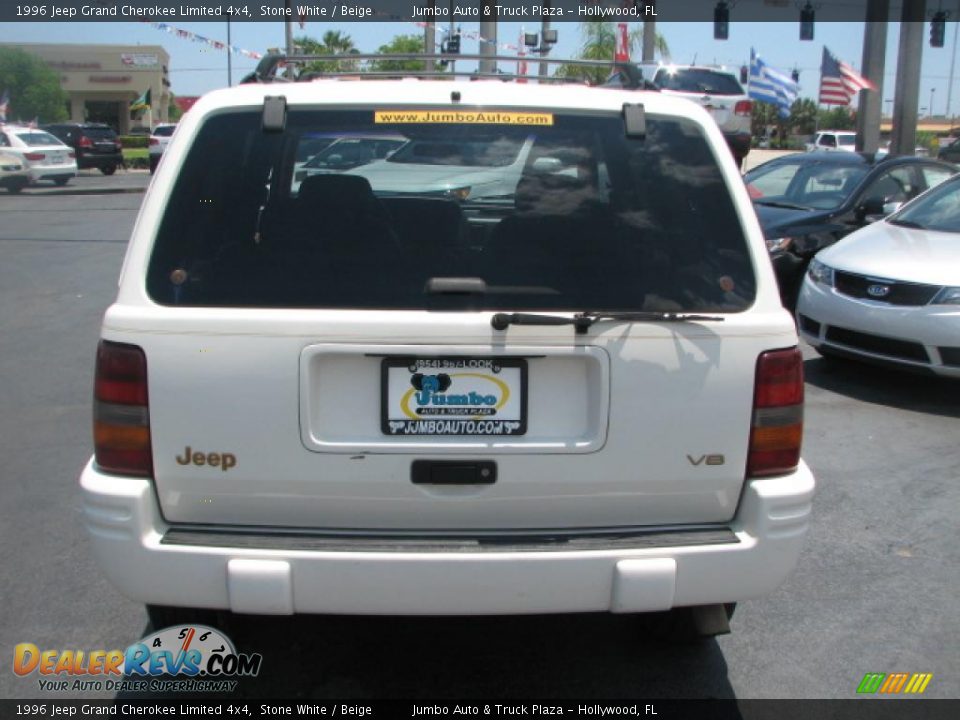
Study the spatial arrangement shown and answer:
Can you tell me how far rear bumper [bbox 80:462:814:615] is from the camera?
264cm

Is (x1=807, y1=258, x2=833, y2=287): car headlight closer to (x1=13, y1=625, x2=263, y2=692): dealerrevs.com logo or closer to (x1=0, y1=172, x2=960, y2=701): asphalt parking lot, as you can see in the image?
(x1=0, y1=172, x2=960, y2=701): asphalt parking lot

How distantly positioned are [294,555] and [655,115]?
1.60 m

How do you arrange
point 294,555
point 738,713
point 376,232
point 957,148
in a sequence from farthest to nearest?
1. point 957,148
2. point 738,713
3. point 376,232
4. point 294,555

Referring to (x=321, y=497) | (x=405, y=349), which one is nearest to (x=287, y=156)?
(x=405, y=349)

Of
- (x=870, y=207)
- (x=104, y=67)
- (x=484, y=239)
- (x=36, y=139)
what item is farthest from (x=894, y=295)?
(x=104, y=67)

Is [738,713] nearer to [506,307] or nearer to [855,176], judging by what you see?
[506,307]

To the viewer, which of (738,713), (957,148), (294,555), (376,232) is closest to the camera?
(294,555)

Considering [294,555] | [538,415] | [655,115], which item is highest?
[655,115]

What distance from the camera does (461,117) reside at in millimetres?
2898

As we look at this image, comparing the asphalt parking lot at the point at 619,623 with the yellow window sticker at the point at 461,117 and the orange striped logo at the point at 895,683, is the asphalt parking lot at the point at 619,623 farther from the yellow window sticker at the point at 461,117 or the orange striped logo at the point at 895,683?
the yellow window sticker at the point at 461,117

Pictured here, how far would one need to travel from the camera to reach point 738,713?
3.15 meters

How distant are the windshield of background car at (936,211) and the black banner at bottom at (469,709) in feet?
17.7

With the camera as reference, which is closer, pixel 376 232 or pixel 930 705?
pixel 376 232

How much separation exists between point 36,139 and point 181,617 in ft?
88.7
